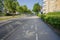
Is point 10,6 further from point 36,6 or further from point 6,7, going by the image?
point 36,6

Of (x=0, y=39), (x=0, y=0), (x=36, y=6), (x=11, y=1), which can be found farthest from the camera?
(x=36, y=6)

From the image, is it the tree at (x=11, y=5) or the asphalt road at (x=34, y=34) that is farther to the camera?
the tree at (x=11, y=5)

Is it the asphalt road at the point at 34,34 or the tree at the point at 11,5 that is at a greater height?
the tree at the point at 11,5

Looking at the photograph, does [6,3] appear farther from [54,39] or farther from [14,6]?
[54,39]

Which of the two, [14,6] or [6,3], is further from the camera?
[6,3]

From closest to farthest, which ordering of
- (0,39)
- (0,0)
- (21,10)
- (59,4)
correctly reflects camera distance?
(0,39), (0,0), (59,4), (21,10)

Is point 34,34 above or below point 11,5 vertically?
below

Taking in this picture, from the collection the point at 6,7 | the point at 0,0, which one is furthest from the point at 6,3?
the point at 0,0

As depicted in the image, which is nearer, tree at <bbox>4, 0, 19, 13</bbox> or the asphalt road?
the asphalt road

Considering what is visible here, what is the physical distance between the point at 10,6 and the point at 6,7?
9630 millimetres

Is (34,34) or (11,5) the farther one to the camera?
(11,5)

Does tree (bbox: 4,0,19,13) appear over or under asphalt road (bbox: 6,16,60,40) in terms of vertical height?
over

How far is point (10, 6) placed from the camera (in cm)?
7962

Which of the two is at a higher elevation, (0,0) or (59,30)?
(0,0)
